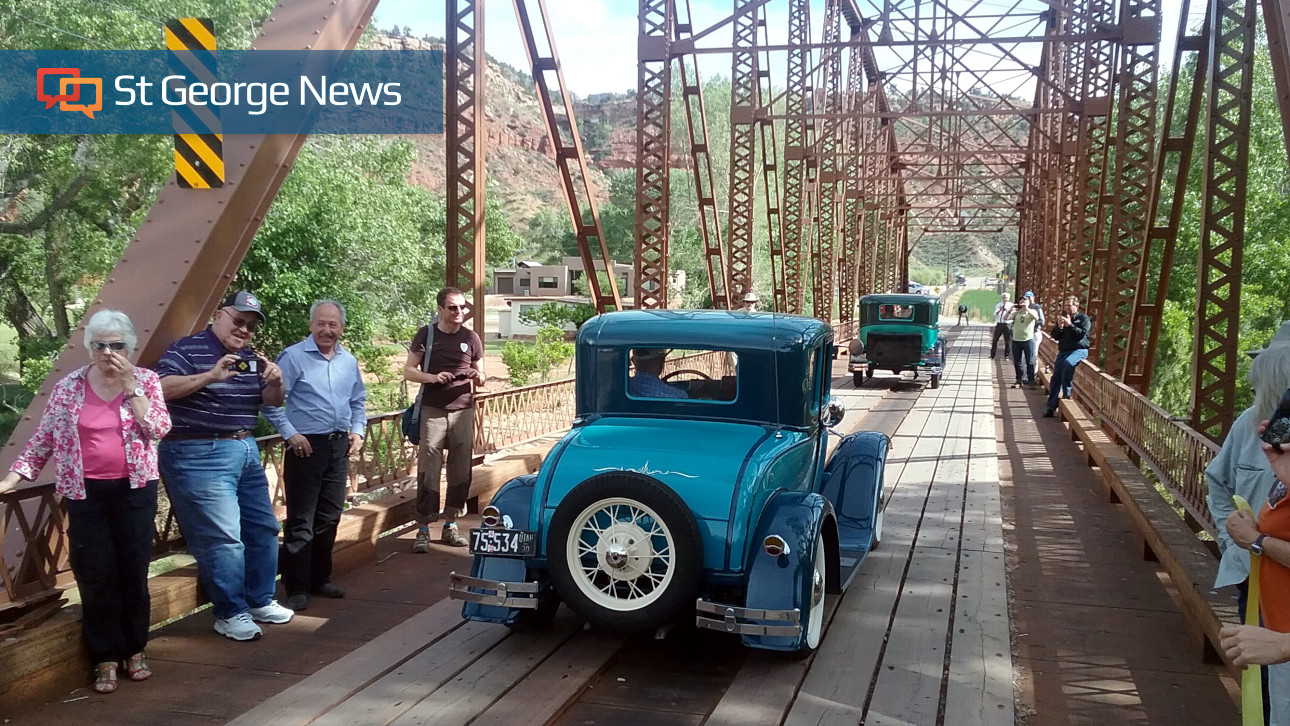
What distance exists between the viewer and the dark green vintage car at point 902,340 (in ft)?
66.6

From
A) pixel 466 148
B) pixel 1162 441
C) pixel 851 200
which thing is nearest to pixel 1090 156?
pixel 1162 441

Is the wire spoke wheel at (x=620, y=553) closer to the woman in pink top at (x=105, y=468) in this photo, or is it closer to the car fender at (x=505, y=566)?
the car fender at (x=505, y=566)

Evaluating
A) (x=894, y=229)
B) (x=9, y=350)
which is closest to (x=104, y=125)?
(x=9, y=350)

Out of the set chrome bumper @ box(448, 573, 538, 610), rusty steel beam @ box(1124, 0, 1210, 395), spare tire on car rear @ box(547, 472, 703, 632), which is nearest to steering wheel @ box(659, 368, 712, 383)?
spare tire on car rear @ box(547, 472, 703, 632)

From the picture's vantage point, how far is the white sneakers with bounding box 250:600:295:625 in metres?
5.20

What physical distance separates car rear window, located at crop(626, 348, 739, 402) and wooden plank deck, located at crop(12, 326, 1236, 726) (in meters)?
1.27

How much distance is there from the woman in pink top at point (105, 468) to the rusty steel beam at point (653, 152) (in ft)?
33.2

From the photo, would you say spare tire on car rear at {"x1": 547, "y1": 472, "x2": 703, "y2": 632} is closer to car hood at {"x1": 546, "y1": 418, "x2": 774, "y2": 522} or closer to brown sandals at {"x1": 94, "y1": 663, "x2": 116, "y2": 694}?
car hood at {"x1": 546, "y1": 418, "x2": 774, "y2": 522}

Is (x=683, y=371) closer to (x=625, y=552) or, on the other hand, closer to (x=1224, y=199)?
Result: (x=625, y=552)

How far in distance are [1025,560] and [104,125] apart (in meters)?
16.9

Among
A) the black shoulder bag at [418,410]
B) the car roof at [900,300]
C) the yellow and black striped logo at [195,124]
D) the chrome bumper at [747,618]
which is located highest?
the yellow and black striped logo at [195,124]

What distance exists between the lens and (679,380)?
18.4 feet

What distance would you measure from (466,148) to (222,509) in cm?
480

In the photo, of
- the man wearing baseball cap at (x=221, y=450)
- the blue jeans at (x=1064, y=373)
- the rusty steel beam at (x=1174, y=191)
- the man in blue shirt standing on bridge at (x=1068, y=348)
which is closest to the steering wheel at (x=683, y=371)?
the man wearing baseball cap at (x=221, y=450)
